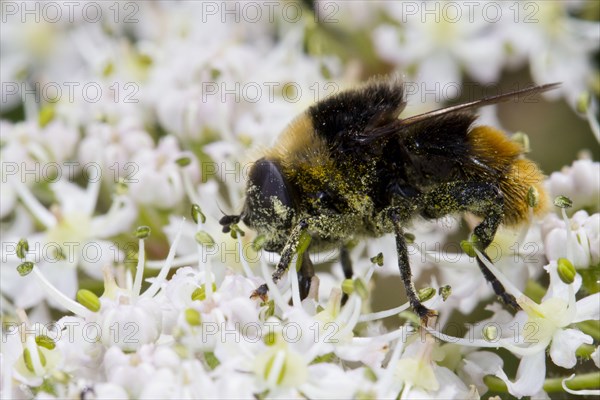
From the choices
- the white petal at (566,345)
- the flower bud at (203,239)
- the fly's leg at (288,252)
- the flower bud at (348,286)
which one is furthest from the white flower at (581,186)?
the flower bud at (203,239)

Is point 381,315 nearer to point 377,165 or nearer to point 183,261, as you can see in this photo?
point 377,165

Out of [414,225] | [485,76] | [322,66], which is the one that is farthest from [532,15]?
[414,225]

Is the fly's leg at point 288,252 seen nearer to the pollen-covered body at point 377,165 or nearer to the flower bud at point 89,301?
the pollen-covered body at point 377,165

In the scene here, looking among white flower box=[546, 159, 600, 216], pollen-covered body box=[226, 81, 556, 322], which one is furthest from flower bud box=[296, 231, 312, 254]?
white flower box=[546, 159, 600, 216]

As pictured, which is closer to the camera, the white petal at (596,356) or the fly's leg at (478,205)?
the white petal at (596,356)

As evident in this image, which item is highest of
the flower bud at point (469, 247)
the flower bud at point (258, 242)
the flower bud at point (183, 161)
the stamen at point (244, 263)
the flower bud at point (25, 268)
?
the flower bud at point (258, 242)

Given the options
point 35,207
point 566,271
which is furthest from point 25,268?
point 566,271
